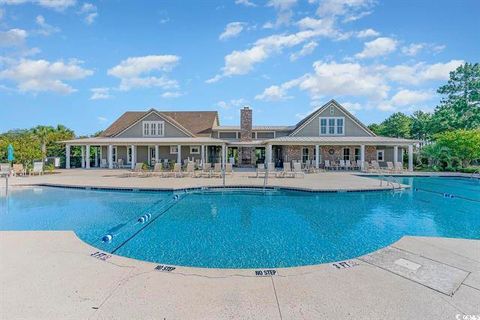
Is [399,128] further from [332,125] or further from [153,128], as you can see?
[153,128]

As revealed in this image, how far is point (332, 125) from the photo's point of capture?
28.0 m

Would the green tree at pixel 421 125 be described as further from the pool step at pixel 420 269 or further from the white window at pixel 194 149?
the pool step at pixel 420 269

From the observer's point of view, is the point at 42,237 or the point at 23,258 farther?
the point at 42,237

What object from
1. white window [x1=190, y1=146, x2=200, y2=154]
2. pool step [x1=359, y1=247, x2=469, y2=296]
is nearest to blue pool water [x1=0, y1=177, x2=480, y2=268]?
pool step [x1=359, y1=247, x2=469, y2=296]

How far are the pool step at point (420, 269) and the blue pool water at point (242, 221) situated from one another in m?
0.91

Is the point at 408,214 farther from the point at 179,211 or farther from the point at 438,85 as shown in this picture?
the point at 438,85

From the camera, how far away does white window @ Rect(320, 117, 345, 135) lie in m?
28.0

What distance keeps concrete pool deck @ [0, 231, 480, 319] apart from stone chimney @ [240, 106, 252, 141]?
26067 millimetres

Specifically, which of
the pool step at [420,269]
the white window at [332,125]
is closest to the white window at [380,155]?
the white window at [332,125]

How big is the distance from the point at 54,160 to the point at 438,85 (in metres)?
45.8

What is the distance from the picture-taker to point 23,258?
16.9ft

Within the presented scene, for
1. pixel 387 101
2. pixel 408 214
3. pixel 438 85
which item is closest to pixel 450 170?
pixel 387 101

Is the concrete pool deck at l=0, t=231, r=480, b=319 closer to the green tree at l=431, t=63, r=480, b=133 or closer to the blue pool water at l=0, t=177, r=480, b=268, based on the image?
the blue pool water at l=0, t=177, r=480, b=268

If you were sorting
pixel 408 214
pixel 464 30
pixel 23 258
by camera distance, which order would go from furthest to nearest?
pixel 464 30 → pixel 408 214 → pixel 23 258
